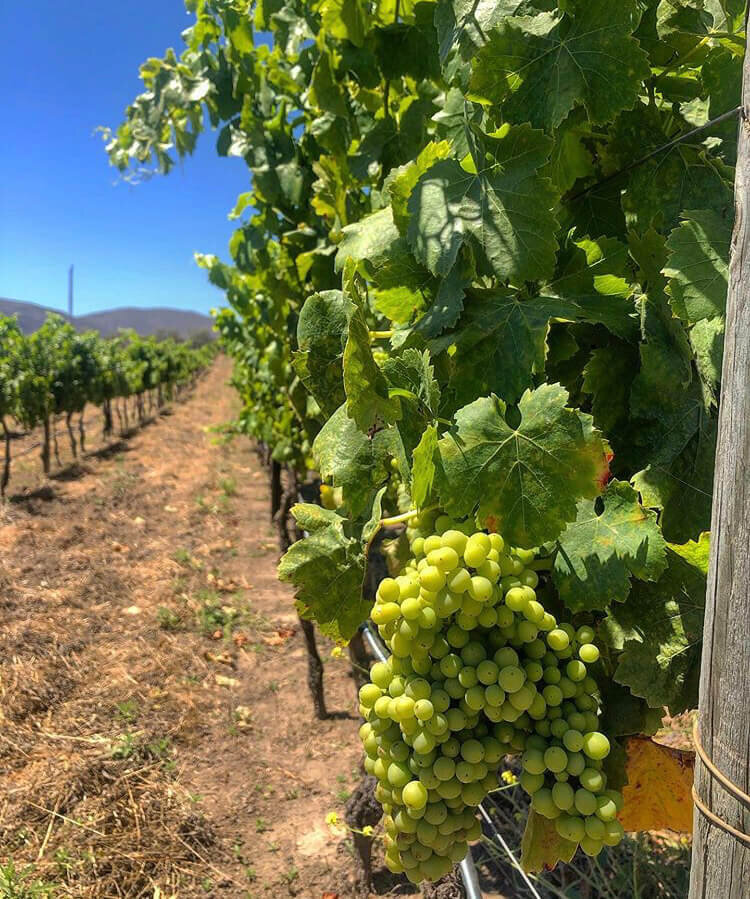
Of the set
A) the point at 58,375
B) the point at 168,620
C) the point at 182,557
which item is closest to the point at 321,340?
the point at 168,620

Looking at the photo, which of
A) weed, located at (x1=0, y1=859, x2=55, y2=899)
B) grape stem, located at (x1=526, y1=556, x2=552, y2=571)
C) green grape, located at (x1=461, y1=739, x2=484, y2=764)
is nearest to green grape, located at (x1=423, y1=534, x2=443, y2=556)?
grape stem, located at (x1=526, y1=556, x2=552, y2=571)

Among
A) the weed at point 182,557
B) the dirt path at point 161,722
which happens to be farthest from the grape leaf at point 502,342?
the weed at point 182,557

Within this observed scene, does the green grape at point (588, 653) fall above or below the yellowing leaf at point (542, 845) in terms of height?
above

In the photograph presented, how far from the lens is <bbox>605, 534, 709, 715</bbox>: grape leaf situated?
3.79 ft

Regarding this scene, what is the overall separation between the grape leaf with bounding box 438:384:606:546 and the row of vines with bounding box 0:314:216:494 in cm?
1182

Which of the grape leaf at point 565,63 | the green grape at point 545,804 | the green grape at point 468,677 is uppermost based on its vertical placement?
the grape leaf at point 565,63

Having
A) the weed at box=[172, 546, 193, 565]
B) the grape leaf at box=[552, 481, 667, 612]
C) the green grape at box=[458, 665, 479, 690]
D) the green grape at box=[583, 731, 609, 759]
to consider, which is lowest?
the weed at box=[172, 546, 193, 565]

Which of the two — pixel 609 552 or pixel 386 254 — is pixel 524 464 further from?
pixel 386 254

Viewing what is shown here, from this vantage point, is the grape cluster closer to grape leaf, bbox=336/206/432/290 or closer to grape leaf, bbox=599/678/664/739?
grape leaf, bbox=599/678/664/739

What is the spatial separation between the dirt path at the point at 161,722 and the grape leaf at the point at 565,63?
3658 mm

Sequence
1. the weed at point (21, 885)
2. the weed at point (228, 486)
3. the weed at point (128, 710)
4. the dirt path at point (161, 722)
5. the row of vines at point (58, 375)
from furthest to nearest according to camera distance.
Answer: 1. the row of vines at point (58, 375)
2. the weed at point (228, 486)
3. the weed at point (128, 710)
4. the dirt path at point (161, 722)
5. the weed at point (21, 885)

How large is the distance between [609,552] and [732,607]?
0.27m

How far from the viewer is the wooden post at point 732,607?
0.84m

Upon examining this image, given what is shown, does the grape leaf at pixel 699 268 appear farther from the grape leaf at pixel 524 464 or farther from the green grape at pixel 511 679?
the green grape at pixel 511 679
